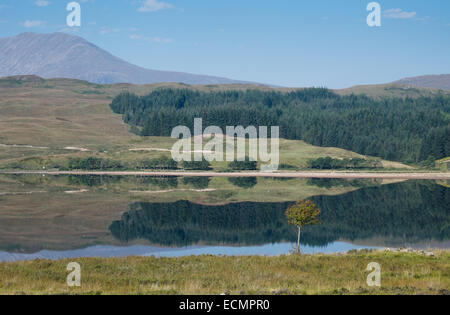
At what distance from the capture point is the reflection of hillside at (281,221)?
4606 cm

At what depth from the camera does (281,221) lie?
2095 inches

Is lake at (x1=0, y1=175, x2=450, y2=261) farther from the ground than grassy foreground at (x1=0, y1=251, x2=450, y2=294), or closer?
closer

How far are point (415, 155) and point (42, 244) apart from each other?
108 metres

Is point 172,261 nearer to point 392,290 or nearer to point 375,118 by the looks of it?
point 392,290

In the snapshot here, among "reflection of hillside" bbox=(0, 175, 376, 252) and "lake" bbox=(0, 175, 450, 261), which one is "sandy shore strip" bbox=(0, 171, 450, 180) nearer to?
"reflection of hillside" bbox=(0, 175, 376, 252)

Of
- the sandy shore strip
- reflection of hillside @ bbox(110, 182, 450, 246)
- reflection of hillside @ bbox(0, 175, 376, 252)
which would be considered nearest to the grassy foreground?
reflection of hillside @ bbox(110, 182, 450, 246)

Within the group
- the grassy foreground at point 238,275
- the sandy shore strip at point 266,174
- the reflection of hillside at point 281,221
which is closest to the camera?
the grassy foreground at point 238,275

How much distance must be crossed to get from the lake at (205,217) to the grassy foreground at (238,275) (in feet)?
38.6

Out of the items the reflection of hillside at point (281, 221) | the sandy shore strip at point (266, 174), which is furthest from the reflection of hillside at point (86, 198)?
the sandy shore strip at point (266, 174)

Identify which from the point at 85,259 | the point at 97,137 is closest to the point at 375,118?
the point at 97,137

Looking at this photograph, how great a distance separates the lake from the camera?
41.8 meters

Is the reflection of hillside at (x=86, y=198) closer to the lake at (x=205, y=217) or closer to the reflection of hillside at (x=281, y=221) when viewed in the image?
the lake at (x=205, y=217)

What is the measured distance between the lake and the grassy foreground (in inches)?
463

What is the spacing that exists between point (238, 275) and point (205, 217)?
1378 inches
